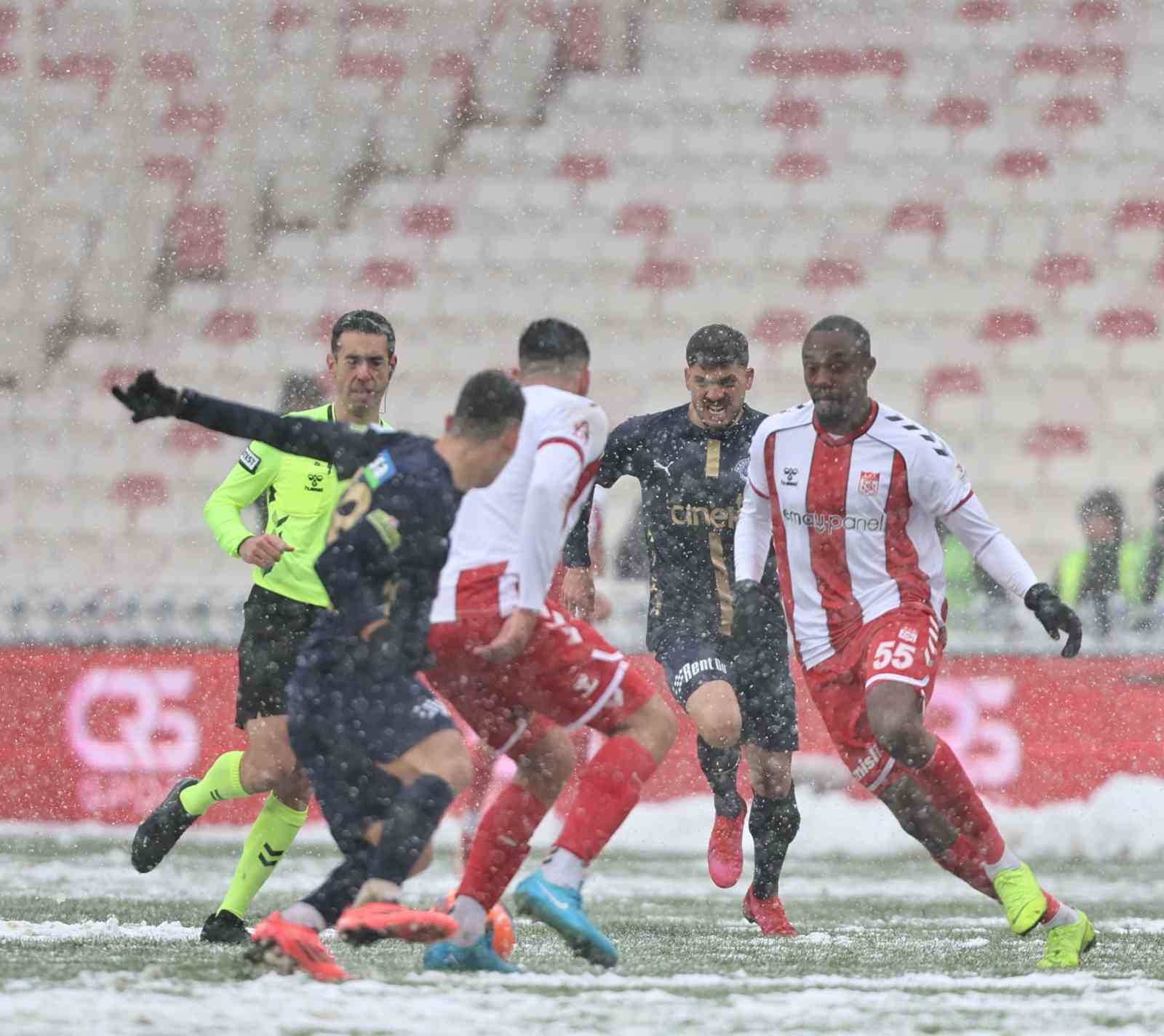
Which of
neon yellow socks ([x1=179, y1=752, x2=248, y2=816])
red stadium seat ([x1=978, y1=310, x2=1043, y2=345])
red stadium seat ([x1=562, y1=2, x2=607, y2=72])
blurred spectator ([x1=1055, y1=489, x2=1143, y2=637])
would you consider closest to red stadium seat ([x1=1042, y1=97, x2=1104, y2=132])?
red stadium seat ([x1=978, y1=310, x2=1043, y2=345])

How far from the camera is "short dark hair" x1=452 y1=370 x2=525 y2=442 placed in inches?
184

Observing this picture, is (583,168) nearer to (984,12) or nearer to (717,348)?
(984,12)

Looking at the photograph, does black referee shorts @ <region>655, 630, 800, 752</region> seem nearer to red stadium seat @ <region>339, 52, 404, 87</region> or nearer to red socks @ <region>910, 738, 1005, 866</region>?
red socks @ <region>910, 738, 1005, 866</region>

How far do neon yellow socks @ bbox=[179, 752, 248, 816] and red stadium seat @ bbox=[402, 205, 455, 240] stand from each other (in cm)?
850

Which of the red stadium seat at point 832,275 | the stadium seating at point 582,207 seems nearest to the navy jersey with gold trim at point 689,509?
the stadium seating at point 582,207

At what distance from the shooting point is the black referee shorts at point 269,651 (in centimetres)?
637

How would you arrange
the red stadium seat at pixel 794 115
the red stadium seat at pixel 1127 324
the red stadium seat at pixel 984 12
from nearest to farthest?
the red stadium seat at pixel 1127 324, the red stadium seat at pixel 794 115, the red stadium seat at pixel 984 12

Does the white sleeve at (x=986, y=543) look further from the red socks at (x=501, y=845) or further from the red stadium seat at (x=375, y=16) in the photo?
the red stadium seat at (x=375, y=16)

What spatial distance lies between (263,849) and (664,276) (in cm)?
858

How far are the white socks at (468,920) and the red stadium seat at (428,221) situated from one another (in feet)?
33.4

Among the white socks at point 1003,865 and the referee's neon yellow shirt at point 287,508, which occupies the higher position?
the referee's neon yellow shirt at point 287,508

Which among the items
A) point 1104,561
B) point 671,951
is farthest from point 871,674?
point 1104,561

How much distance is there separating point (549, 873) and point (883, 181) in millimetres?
10327

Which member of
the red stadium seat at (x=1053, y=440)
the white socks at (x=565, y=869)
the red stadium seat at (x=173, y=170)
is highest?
the red stadium seat at (x=173, y=170)
